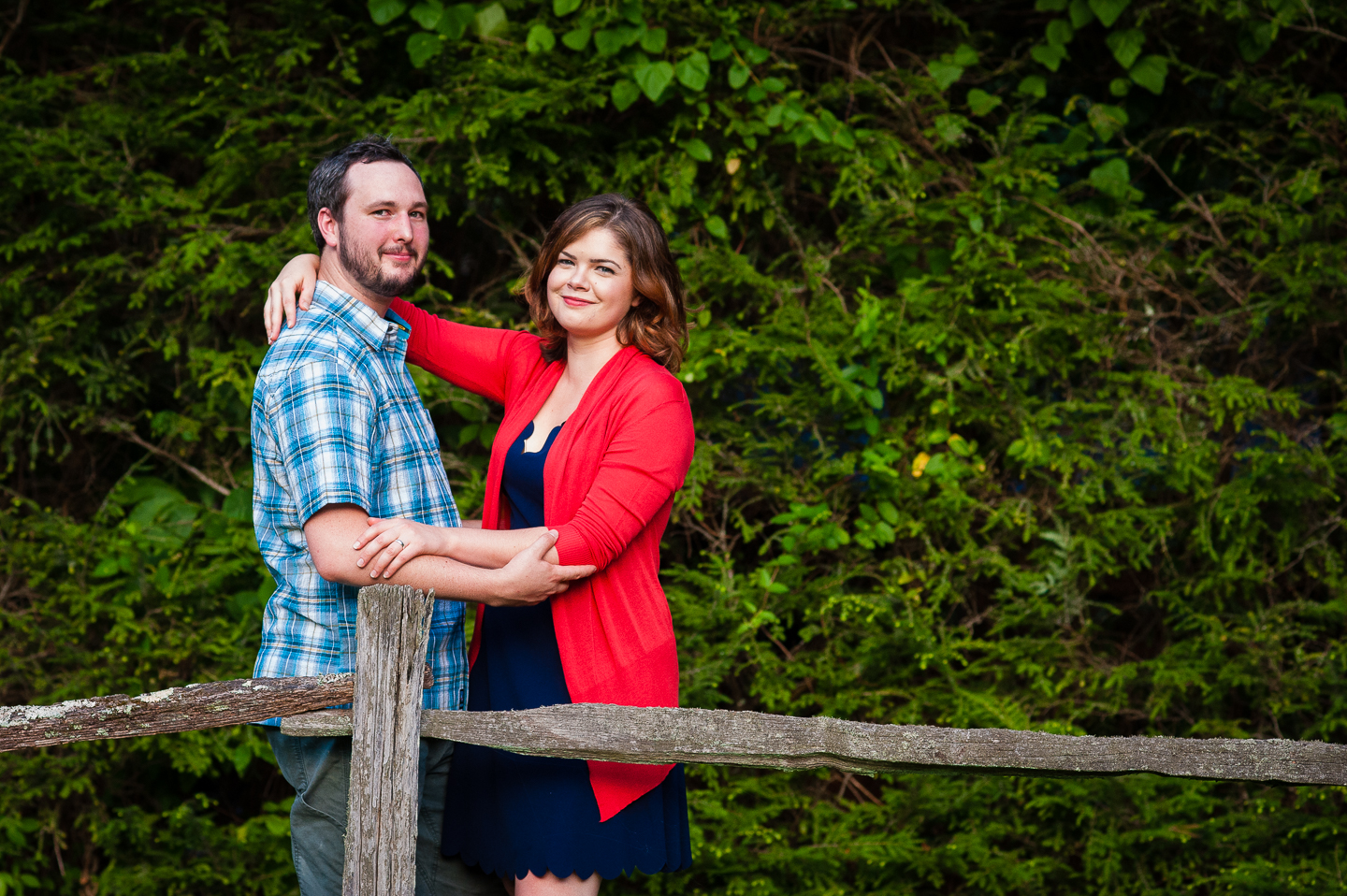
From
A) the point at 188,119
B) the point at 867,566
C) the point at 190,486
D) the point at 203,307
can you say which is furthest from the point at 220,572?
the point at 867,566

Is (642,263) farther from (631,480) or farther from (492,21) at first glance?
(492,21)

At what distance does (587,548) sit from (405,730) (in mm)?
551

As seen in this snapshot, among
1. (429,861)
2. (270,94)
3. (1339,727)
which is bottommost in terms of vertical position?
(1339,727)

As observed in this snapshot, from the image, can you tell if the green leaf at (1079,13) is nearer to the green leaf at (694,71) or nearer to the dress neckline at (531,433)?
the green leaf at (694,71)

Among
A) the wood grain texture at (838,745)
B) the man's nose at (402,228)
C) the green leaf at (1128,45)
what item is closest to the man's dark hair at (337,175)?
the man's nose at (402,228)

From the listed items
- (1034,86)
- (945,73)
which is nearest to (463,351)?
(945,73)

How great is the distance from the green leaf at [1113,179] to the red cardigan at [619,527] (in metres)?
2.70

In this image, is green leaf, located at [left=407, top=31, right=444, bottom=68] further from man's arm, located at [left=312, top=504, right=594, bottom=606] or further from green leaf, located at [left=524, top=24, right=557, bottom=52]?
man's arm, located at [left=312, top=504, right=594, bottom=606]

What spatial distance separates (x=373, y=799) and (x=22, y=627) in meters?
2.71

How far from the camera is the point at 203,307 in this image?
4246mm

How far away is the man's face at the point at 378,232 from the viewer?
2.44 m

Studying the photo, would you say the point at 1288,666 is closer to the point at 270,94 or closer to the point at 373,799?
the point at 373,799

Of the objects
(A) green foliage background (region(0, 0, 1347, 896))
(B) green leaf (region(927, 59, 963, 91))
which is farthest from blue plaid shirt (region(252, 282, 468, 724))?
(B) green leaf (region(927, 59, 963, 91))

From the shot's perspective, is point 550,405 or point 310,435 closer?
point 310,435
